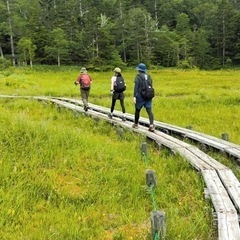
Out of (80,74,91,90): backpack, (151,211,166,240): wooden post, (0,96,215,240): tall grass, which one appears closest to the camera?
(151,211,166,240): wooden post

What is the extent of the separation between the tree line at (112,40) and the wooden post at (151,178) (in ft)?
159

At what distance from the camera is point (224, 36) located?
65.3 metres

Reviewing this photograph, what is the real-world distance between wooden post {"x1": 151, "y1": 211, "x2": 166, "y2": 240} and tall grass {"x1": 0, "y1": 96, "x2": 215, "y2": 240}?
0.78 ft

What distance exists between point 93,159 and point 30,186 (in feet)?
5.41

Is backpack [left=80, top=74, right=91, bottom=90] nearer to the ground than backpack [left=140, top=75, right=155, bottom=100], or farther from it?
nearer to the ground

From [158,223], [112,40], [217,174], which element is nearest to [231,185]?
[217,174]

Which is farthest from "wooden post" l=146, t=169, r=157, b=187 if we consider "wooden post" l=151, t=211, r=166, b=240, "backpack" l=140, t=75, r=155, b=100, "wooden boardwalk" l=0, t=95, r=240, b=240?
"backpack" l=140, t=75, r=155, b=100

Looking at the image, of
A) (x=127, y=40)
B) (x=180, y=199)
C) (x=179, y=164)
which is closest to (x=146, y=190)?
(x=180, y=199)

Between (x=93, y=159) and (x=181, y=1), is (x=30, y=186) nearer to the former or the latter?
(x=93, y=159)

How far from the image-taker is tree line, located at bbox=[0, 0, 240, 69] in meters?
57.5

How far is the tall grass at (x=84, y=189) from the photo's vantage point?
15.6 feet

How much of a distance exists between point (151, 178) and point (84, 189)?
110 cm

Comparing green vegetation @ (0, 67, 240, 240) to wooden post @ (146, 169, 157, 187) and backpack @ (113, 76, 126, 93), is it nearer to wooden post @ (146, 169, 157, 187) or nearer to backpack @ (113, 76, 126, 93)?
wooden post @ (146, 169, 157, 187)

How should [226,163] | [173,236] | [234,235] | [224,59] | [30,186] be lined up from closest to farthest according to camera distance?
[234,235] < [173,236] < [30,186] < [226,163] < [224,59]
